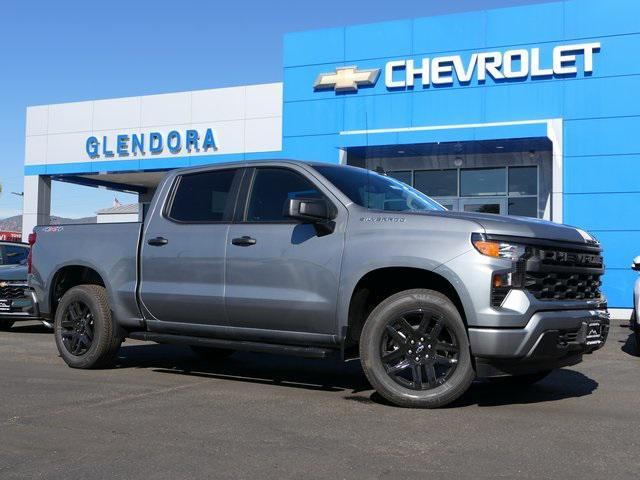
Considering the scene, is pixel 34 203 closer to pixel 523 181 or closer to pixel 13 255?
pixel 13 255

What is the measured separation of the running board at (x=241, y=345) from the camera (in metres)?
5.83

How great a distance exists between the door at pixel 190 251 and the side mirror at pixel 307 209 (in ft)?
3.18

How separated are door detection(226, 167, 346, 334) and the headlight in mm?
1129

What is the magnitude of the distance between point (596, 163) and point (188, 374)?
1339 cm

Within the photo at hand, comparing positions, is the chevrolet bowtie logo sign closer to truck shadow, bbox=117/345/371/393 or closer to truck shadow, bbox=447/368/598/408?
truck shadow, bbox=117/345/371/393

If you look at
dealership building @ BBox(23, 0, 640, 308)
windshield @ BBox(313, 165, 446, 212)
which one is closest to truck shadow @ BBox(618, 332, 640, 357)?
windshield @ BBox(313, 165, 446, 212)

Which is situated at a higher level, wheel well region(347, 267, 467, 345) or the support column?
the support column

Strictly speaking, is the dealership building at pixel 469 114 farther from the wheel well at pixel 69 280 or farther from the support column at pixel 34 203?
the wheel well at pixel 69 280

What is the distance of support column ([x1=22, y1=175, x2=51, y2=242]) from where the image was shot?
83.7 feet

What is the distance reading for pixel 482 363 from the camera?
518cm

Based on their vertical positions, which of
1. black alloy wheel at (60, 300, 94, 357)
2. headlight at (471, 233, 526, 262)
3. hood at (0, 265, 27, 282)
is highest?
headlight at (471, 233, 526, 262)

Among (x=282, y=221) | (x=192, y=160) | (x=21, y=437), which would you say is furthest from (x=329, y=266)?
(x=192, y=160)

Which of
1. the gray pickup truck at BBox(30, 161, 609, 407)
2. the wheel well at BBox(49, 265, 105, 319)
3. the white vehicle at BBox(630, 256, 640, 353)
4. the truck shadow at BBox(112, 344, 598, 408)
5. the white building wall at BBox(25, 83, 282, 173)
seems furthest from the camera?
the white building wall at BBox(25, 83, 282, 173)

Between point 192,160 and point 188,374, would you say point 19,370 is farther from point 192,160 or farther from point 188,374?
point 192,160
